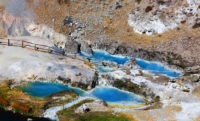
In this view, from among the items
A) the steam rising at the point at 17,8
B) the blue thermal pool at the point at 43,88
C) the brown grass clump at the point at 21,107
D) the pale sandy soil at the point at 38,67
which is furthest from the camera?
the steam rising at the point at 17,8

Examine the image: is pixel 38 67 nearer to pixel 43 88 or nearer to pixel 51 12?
pixel 43 88

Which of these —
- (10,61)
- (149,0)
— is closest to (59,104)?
(10,61)

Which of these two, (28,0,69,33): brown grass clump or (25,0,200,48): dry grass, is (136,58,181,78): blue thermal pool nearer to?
(25,0,200,48): dry grass

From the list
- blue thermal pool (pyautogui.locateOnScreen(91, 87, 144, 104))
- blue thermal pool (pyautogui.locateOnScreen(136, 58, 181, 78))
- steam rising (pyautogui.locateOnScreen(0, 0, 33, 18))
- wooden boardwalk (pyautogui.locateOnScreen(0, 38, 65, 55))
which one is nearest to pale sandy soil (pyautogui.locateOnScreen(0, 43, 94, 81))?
blue thermal pool (pyautogui.locateOnScreen(91, 87, 144, 104))

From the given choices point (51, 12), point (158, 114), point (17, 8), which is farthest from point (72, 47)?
point (158, 114)

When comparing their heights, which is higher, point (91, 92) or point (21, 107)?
point (91, 92)

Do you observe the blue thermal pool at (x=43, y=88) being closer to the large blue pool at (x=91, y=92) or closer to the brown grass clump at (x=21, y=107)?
the large blue pool at (x=91, y=92)

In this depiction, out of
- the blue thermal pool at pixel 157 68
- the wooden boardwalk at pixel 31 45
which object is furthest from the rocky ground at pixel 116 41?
the wooden boardwalk at pixel 31 45
